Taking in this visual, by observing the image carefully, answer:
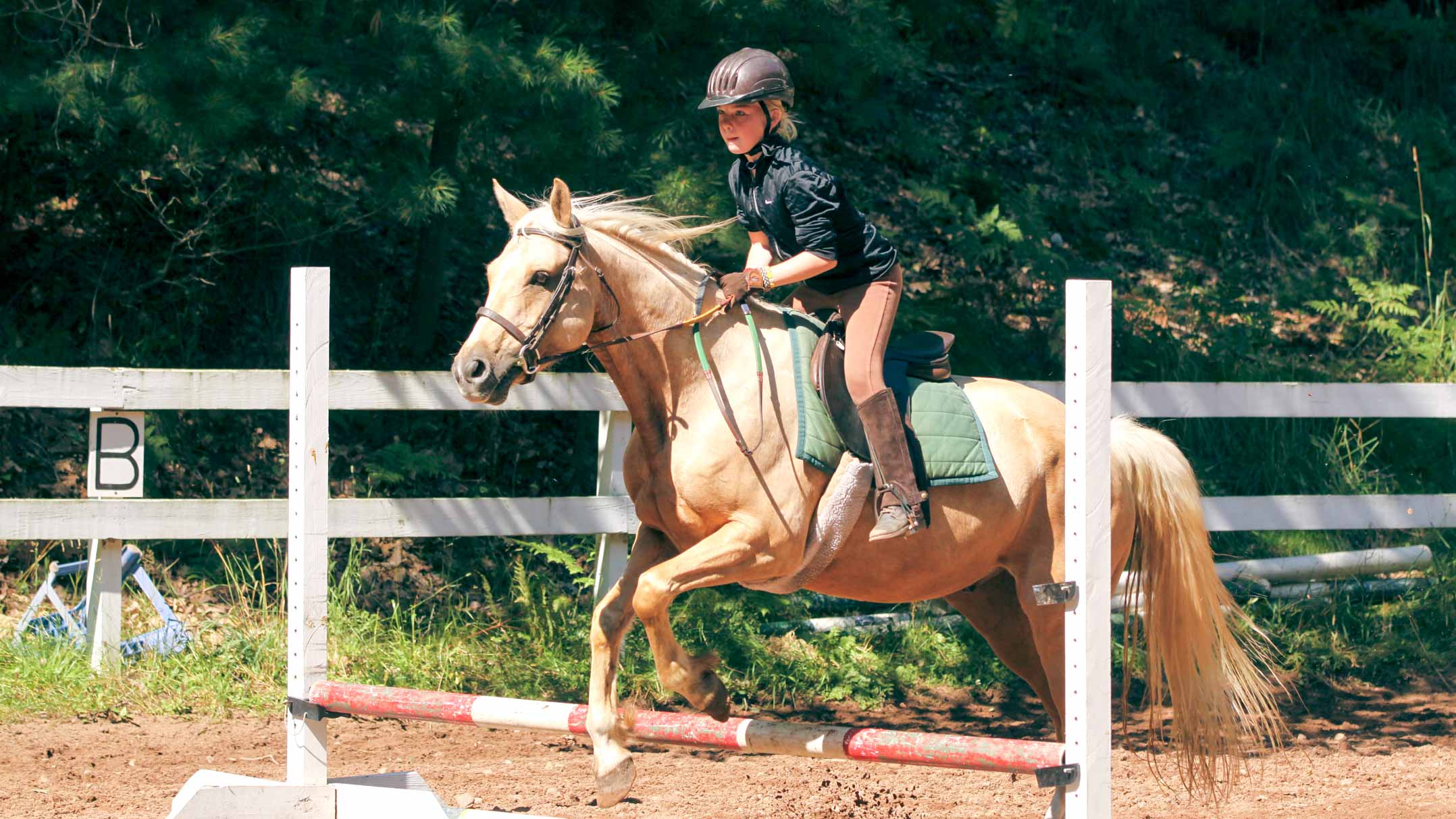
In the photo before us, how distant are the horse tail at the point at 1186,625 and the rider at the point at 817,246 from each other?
1049mm

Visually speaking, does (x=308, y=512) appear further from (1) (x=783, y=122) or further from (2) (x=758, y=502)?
(1) (x=783, y=122)

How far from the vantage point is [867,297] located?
15.1 feet

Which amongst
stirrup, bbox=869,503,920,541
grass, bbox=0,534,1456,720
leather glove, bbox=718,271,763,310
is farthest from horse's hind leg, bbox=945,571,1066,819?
grass, bbox=0,534,1456,720

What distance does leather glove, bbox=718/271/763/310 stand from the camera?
4473 mm

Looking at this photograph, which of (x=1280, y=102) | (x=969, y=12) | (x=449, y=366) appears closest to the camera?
(x=449, y=366)

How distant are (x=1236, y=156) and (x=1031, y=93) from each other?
2.19 meters

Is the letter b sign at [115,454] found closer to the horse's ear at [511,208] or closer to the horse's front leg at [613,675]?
the horse's ear at [511,208]

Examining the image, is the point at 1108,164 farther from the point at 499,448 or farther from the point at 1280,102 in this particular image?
the point at 499,448

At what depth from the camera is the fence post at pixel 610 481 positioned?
6941 millimetres

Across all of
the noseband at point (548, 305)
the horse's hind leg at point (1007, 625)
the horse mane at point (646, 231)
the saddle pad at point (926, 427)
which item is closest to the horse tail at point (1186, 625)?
the horse's hind leg at point (1007, 625)

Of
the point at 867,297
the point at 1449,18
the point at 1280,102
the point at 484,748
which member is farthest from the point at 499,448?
the point at 1449,18

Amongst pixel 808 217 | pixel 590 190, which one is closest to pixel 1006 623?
pixel 808 217

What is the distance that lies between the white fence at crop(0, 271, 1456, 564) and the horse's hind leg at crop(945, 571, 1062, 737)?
7.16ft

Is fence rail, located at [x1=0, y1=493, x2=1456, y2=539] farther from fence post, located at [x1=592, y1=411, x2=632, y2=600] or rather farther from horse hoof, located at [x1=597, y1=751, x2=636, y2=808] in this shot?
horse hoof, located at [x1=597, y1=751, x2=636, y2=808]
